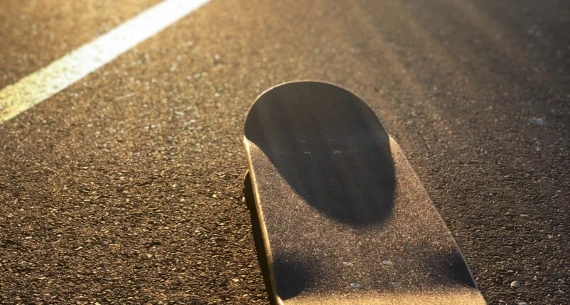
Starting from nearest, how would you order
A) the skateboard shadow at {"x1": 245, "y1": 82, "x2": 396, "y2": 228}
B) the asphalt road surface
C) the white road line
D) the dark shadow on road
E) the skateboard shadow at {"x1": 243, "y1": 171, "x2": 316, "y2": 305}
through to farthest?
the skateboard shadow at {"x1": 243, "y1": 171, "x2": 316, "y2": 305}
the dark shadow on road
the asphalt road surface
the skateboard shadow at {"x1": 245, "y1": 82, "x2": 396, "y2": 228}
the white road line

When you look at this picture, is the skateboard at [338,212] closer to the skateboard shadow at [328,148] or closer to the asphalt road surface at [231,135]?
the skateboard shadow at [328,148]

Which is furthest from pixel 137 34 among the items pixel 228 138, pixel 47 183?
pixel 47 183

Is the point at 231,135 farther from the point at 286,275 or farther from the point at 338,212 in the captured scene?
the point at 286,275

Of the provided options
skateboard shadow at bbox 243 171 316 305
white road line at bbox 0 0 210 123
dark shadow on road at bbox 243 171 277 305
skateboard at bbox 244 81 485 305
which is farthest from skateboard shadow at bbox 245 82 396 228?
white road line at bbox 0 0 210 123

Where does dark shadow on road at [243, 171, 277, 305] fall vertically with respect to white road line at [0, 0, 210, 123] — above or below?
above

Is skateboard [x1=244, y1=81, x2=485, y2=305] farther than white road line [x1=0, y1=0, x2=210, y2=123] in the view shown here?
No

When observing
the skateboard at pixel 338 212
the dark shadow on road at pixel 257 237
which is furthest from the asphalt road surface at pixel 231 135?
Answer: the skateboard at pixel 338 212

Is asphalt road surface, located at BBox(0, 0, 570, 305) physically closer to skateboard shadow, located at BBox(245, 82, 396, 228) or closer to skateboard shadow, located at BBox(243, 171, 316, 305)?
skateboard shadow, located at BBox(243, 171, 316, 305)

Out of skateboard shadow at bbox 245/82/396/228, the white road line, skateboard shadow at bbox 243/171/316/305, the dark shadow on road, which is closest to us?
skateboard shadow at bbox 243/171/316/305
